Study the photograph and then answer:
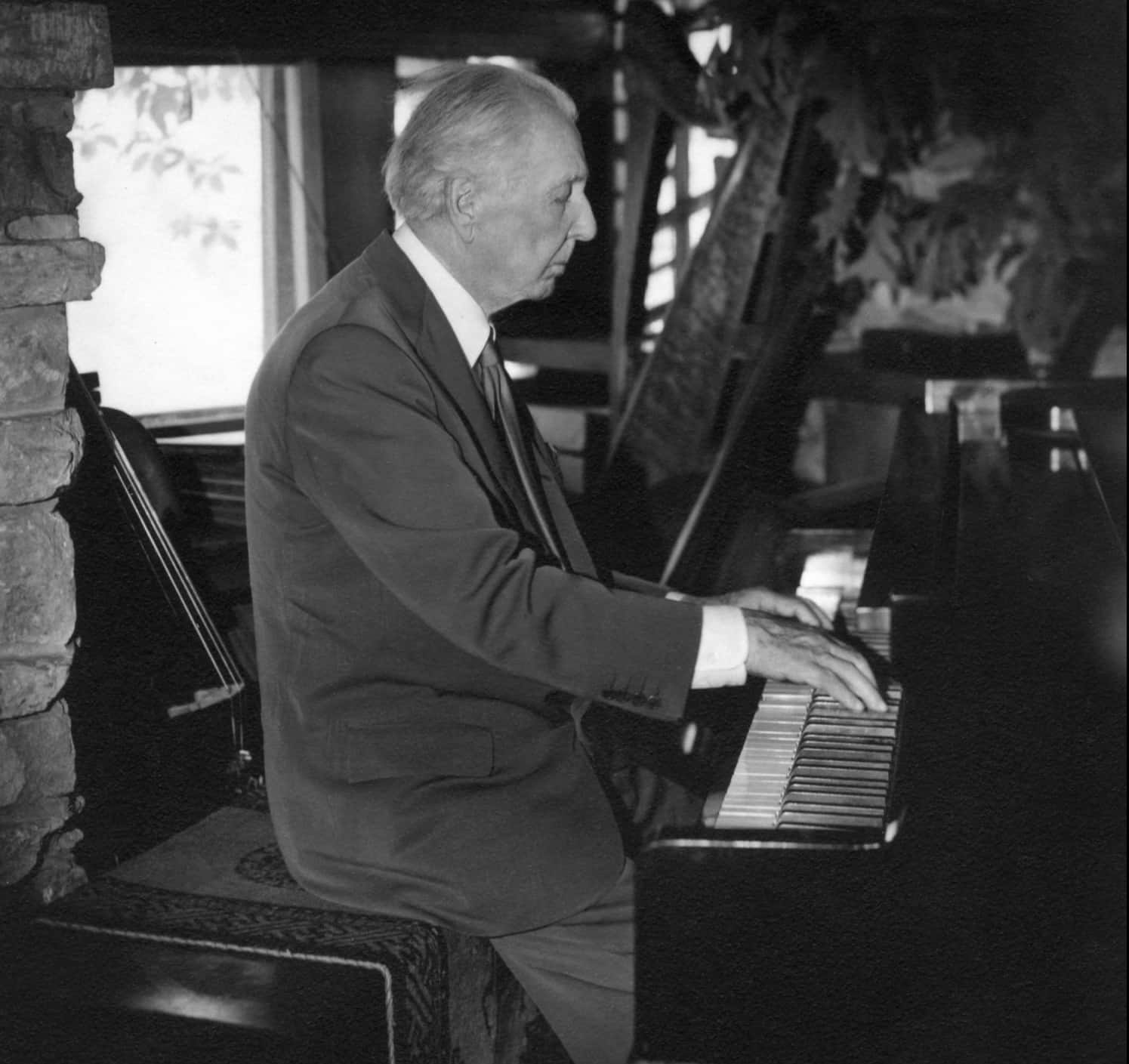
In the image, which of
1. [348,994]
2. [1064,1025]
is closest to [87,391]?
[348,994]

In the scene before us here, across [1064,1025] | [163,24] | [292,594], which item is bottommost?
[1064,1025]

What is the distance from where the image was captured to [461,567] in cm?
183

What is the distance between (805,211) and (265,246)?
177 cm

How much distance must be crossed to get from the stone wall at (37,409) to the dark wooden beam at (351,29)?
1746 millimetres

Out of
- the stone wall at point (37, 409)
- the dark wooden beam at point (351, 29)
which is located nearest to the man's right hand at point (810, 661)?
the stone wall at point (37, 409)

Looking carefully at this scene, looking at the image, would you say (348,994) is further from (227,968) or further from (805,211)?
(805,211)

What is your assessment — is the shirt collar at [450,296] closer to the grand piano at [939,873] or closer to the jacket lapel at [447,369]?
the jacket lapel at [447,369]

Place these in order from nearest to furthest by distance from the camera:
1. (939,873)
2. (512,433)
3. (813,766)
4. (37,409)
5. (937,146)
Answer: (939,873) → (813,766) → (512,433) → (37,409) → (937,146)

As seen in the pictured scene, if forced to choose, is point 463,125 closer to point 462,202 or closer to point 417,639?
point 462,202

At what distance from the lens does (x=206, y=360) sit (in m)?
4.26

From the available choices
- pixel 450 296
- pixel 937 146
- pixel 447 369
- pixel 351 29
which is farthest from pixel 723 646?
pixel 351 29

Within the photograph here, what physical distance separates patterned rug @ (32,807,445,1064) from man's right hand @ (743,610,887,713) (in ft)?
2.30

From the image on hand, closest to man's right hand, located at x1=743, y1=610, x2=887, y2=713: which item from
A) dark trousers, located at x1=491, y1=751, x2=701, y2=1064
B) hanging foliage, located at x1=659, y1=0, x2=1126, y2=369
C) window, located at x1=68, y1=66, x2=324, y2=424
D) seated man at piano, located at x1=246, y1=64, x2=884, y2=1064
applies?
seated man at piano, located at x1=246, y1=64, x2=884, y2=1064

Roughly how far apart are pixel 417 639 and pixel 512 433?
1.22ft
